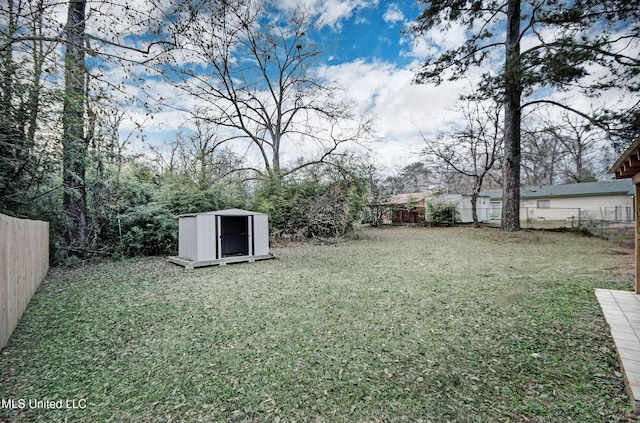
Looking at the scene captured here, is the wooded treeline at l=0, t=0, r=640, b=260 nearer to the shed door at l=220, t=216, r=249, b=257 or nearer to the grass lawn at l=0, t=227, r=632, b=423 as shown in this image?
the shed door at l=220, t=216, r=249, b=257

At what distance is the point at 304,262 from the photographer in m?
6.57

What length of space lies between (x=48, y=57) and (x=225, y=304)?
13.2 ft

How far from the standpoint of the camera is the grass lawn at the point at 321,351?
5.56 ft

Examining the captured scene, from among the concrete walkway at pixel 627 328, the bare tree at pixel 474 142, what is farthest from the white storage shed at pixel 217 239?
the bare tree at pixel 474 142

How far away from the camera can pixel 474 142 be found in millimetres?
13328

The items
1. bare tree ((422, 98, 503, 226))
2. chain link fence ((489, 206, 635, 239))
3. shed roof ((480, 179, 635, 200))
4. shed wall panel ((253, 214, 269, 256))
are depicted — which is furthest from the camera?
shed roof ((480, 179, 635, 200))

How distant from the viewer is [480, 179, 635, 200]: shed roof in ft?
57.0

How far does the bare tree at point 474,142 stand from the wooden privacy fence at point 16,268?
14285 millimetres

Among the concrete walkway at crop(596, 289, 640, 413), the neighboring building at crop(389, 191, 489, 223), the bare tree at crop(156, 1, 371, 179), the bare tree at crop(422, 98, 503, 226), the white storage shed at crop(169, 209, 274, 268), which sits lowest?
the concrete walkway at crop(596, 289, 640, 413)

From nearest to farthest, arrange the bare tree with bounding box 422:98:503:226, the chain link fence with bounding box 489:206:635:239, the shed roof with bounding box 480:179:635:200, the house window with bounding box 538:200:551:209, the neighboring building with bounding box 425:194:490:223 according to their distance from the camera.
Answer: the bare tree with bounding box 422:98:503:226
the chain link fence with bounding box 489:206:635:239
the neighboring building with bounding box 425:194:490:223
the shed roof with bounding box 480:179:635:200
the house window with bounding box 538:200:551:209

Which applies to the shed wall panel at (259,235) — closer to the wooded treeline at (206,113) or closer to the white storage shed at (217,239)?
the white storage shed at (217,239)

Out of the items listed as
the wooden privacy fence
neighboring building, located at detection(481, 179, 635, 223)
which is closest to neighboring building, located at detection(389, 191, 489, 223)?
neighboring building, located at detection(481, 179, 635, 223)

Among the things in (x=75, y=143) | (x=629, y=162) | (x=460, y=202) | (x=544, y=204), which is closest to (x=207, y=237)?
(x=75, y=143)

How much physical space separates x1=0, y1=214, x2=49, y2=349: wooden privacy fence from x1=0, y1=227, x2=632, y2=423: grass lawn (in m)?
0.19
